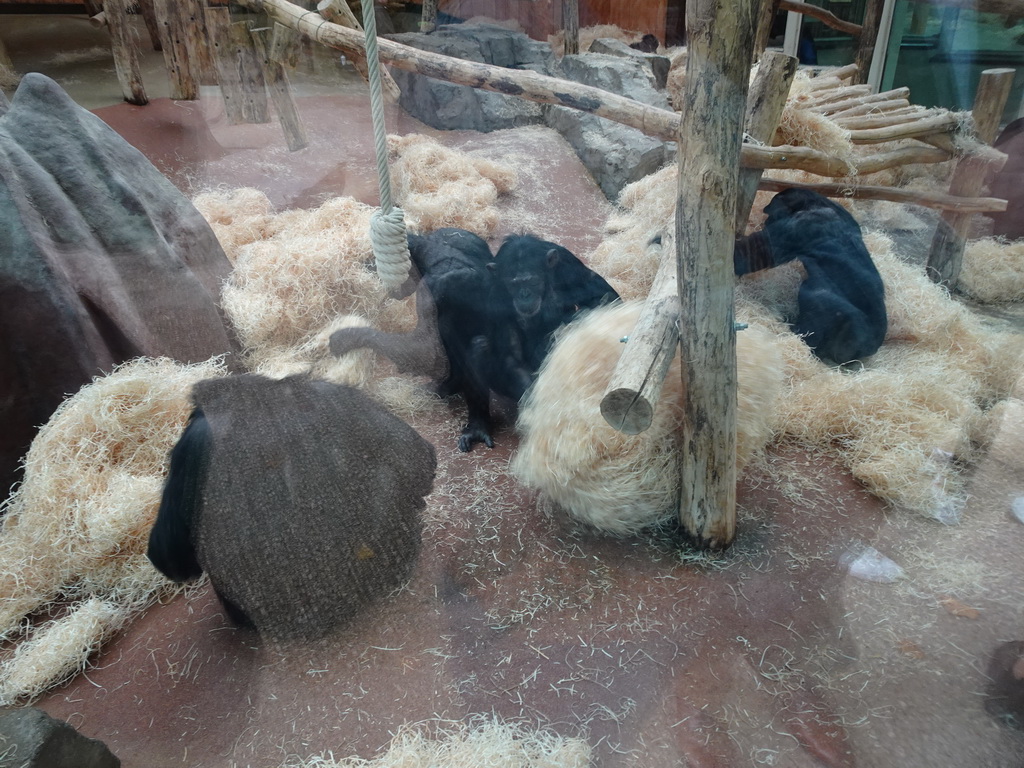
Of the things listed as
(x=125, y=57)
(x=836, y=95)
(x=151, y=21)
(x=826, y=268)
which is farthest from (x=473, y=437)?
(x=836, y=95)

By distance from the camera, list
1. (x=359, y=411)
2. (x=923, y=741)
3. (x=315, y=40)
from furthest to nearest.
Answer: (x=315, y=40)
(x=359, y=411)
(x=923, y=741)

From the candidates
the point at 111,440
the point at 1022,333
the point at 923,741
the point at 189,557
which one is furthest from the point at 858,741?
the point at 1022,333

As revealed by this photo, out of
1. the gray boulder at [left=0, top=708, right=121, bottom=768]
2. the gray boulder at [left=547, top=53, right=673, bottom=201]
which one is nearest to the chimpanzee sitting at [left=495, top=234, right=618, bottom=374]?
the gray boulder at [left=0, top=708, right=121, bottom=768]

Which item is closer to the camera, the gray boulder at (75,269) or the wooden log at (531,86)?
the gray boulder at (75,269)

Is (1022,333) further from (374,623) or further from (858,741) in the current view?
(374,623)

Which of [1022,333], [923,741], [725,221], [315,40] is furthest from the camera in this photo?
[315,40]

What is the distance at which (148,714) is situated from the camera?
1746 millimetres

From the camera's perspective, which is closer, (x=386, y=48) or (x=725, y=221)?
(x=725, y=221)

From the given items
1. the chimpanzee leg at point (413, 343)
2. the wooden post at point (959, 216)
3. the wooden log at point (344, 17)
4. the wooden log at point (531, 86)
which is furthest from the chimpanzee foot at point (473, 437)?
the wooden post at point (959, 216)

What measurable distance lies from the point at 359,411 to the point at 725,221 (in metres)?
1.41

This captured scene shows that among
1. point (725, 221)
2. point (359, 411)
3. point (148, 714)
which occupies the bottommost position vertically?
point (148, 714)

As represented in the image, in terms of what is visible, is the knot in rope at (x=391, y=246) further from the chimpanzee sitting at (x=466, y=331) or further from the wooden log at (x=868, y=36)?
the wooden log at (x=868, y=36)

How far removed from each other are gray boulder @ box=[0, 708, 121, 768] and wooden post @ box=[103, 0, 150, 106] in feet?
12.6

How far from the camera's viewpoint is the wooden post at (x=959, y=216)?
4.04 m
